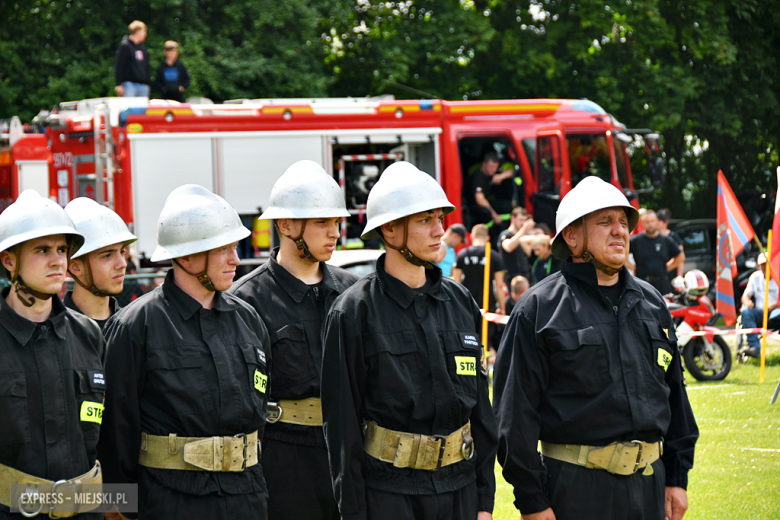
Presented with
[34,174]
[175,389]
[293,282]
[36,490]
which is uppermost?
[34,174]

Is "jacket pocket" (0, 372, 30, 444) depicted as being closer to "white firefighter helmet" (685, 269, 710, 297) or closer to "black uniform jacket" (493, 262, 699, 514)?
"black uniform jacket" (493, 262, 699, 514)

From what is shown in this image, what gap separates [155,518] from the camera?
138 inches

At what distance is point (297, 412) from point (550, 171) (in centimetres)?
978

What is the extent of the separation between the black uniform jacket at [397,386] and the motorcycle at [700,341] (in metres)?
7.50

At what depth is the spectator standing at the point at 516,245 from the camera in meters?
12.7

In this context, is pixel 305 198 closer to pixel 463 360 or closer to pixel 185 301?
pixel 185 301

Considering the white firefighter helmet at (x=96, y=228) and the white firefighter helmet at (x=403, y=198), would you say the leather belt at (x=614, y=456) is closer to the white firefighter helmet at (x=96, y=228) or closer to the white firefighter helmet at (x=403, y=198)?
the white firefighter helmet at (x=403, y=198)

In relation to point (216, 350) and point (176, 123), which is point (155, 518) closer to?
point (216, 350)

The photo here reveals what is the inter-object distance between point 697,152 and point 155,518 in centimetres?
2246

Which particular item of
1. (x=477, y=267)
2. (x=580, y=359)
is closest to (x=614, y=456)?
(x=580, y=359)

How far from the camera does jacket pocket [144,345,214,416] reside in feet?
11.7

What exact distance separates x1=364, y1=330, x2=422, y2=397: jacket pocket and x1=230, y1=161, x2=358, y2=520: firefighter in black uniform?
30.0 inches

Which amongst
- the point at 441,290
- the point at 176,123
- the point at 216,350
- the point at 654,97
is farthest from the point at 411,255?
the point at 654,97

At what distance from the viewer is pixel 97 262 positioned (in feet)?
14.8
